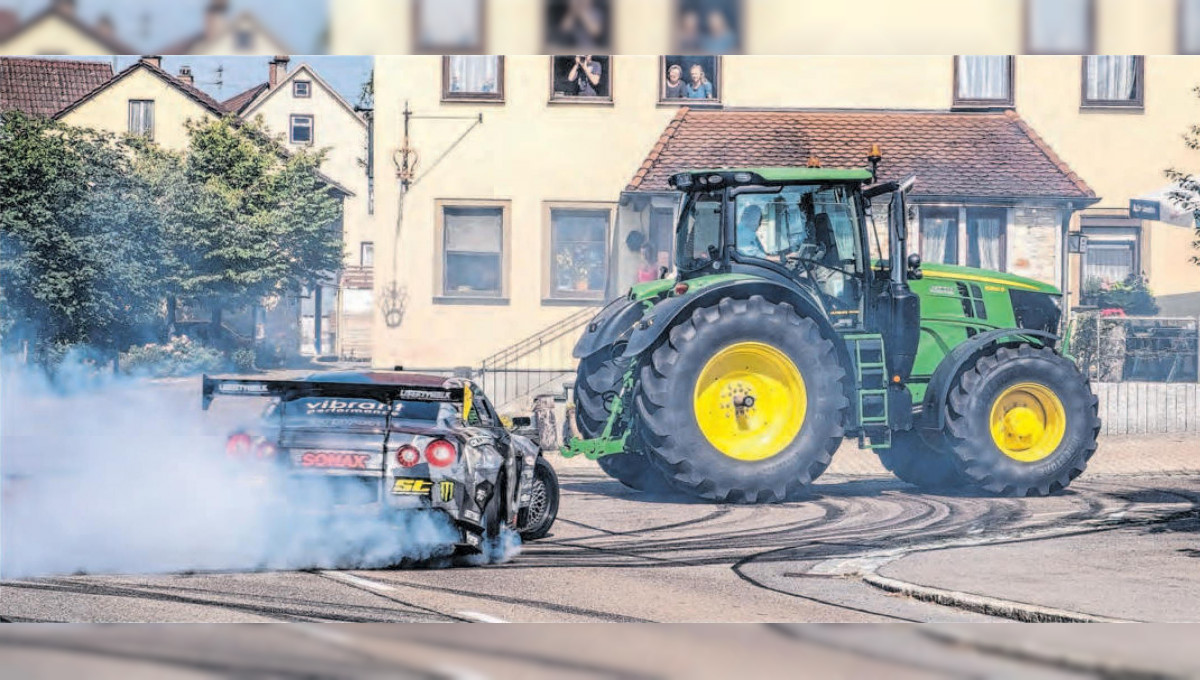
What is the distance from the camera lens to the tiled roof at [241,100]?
12781 mm

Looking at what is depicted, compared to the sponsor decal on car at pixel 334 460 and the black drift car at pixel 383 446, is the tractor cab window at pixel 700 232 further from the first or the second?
the sponsor decal on car at pixel 334 460

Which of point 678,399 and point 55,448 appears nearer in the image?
point 55,448

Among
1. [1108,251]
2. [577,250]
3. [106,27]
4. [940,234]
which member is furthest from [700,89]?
[106,27]

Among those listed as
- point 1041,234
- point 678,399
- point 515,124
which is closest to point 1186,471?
point 1041,234

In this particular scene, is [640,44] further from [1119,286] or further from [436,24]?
[1119,286]

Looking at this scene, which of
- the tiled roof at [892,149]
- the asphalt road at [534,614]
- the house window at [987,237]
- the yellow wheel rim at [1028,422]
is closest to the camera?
the asphalt road at [534,614]

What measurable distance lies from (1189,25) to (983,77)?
1.52 meters

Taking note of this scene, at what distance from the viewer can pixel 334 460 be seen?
11133mm

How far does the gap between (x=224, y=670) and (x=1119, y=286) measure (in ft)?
25.8

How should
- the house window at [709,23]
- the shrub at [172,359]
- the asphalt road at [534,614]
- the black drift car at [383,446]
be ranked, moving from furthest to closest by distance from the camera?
the shrub at [172,359]
the house window at [709,23]
the black drift car at [383,446]
the asphalt road at [534,614]

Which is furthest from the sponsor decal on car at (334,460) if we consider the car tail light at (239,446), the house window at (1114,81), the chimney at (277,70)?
the house window at (1114,81)

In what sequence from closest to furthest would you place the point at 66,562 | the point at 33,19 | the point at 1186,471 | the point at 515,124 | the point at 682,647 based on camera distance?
the point at 682,647, the point at 66,562, the point at 33,19, the point at 515,124, the point at 1186,471

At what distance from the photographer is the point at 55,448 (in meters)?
12.0

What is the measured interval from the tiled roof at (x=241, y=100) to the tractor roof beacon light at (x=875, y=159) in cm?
475
